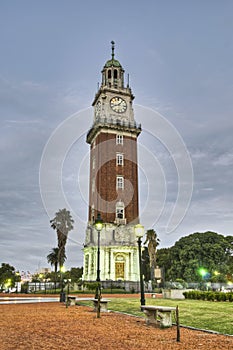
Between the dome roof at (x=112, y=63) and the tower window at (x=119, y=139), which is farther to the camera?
the dome roof at (x=112, y=63)

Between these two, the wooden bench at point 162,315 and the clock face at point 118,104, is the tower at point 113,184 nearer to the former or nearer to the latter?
the clock face at point 118,104

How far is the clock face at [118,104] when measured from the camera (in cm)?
5963

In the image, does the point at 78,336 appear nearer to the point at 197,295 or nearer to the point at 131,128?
the point at 197,295

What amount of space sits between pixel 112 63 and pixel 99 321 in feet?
194

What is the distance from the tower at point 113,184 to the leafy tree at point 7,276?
33363 mm

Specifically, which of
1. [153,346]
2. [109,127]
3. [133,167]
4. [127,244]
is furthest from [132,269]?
[153,346]

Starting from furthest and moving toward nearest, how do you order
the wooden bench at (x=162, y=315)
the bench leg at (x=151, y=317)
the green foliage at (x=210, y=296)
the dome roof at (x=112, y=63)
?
the dome roof at (x=112, y=63) → the green foliage at (x=210, y=296) → the bench leg at (x=151, y=317) → the wooden bench at (x=162, y=315)

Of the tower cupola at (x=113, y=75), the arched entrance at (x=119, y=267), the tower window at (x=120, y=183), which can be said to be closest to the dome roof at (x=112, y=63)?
the tower cupola at (x=113, y=75)

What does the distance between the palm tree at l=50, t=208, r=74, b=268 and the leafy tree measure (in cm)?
2282

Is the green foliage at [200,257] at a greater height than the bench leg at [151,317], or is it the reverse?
the green foliage at [200,257]

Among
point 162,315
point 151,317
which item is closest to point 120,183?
point 151,317

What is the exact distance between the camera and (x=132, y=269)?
166ft

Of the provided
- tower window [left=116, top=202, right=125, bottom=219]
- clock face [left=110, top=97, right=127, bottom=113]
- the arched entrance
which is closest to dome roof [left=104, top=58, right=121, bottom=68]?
clock face [left=110, top=97, right=127, bottom=113]

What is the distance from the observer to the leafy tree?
7916 cm
